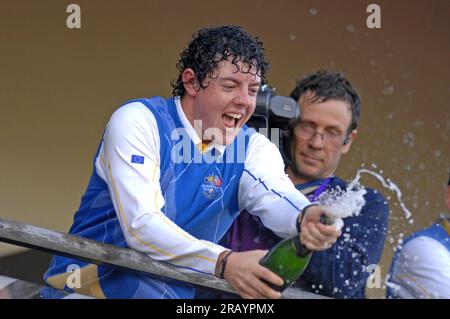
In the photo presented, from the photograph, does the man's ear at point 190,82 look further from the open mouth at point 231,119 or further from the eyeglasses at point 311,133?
the eyeglasses at point 311,133

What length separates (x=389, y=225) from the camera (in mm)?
2119

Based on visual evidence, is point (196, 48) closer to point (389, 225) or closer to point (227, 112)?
point (227, 112)

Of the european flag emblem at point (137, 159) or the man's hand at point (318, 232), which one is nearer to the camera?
the man's hand at point (318, 232)

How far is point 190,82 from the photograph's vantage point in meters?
1.84

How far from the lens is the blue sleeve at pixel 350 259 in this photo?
1881 millimetres

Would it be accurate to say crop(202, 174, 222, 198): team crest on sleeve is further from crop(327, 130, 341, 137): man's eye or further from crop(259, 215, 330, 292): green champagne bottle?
crop(327, 130, 341, 137): man's eye

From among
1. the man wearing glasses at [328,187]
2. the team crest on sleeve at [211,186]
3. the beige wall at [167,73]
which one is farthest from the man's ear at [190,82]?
the beige wall at [167,73]

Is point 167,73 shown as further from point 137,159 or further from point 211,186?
point 137,159

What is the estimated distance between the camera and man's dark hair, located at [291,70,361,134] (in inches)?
83.7

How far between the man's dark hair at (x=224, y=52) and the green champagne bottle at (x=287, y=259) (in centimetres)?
45

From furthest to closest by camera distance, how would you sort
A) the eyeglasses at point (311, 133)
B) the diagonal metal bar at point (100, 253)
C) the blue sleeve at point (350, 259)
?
the eyeglasses at point (311, 133), the blue sleeve at point (350, 259), the diagonal metal bar at point (100, 253)

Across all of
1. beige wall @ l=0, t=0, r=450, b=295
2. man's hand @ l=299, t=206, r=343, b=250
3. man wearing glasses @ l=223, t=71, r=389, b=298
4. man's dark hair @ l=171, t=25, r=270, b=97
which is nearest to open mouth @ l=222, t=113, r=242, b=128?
man's dark hair @ l=171, t=25, r=270, b=97

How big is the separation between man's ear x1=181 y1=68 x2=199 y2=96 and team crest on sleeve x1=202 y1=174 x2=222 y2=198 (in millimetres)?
199
